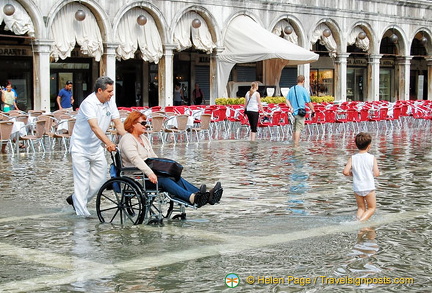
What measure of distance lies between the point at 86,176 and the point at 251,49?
2072cm

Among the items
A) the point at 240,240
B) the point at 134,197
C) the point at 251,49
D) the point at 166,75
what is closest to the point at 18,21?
the point at 166,75

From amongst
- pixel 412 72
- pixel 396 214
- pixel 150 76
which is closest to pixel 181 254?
pixel 396 214

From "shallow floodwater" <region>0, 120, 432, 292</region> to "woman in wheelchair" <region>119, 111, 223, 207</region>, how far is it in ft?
1.01

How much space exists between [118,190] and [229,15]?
2371 centimetres

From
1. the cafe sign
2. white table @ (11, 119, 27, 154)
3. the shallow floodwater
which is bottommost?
the shallow floodwater

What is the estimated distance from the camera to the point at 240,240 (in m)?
8.09

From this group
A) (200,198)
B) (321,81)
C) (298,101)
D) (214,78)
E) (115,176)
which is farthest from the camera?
(321,81)

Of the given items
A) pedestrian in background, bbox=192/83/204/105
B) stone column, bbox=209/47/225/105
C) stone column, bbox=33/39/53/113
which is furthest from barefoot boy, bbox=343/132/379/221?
pedestrian in background, bbox=192/83/204/105

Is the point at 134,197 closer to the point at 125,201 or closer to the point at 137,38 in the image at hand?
the point at 125,201

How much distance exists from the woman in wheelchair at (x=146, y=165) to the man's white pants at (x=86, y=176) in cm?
62

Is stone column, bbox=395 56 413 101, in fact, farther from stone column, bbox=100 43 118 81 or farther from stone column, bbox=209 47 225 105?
stone column, bbox=100 43 118 81

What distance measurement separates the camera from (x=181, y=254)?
24.3ft

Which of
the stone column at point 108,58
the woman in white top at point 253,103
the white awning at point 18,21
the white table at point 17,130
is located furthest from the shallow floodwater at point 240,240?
the stone column at point 108,58

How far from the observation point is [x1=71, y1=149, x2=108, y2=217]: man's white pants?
31.3 feet
